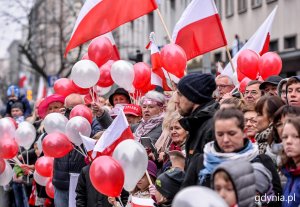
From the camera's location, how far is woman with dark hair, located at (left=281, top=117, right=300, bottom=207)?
5.62 metres

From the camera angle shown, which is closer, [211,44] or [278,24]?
[211,44]

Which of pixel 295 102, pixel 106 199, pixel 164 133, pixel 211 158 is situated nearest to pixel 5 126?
pixel 106 199

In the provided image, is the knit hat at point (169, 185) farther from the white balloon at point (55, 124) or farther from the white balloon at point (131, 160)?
the white balloon at point (55, 124)

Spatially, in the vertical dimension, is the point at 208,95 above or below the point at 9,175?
above

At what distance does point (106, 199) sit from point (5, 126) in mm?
2449

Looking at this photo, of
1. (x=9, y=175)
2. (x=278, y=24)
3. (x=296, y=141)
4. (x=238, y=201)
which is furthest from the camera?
(x=278, y=24)

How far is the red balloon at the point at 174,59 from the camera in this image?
903 cm

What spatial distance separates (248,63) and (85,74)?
193 centimetres

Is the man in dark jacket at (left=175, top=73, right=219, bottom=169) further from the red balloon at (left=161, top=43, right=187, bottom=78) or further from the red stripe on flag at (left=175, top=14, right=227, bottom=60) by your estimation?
the red stripe on flag at (left=175, top=14, right=227, bottom=60)

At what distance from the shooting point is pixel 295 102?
719 centimetres

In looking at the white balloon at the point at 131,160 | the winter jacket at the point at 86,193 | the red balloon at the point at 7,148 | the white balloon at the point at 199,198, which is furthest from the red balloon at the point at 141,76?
the white balloon at the point at 199,198

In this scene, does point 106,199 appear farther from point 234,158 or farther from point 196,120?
point 234,158

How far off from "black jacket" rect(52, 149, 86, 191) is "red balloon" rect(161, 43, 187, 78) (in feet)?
5.02

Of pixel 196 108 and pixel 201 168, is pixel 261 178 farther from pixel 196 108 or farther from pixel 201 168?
pixel 196 108
